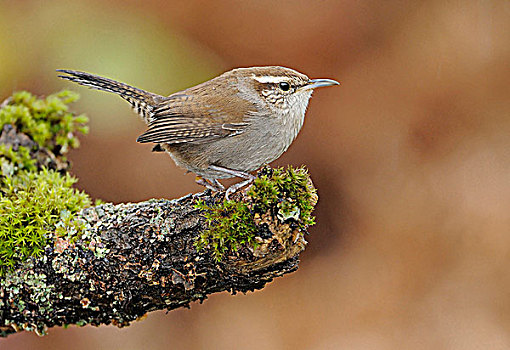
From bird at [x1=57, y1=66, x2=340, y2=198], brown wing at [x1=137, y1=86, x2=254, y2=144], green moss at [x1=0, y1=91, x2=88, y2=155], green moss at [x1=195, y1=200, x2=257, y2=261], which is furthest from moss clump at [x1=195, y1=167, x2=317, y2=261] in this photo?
green moss at [x1=0, y1=91, x2=88, y2=155]

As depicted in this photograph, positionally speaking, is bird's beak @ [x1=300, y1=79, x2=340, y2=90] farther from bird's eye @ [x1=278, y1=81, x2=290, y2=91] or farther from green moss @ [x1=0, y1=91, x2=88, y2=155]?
green moss @ [x1=0, y1=91, x2=88, y2=155]

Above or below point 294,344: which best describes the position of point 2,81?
above

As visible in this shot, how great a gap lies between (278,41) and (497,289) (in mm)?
3842

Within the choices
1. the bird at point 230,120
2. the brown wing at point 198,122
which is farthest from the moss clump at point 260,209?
the brown wing at point 198,122

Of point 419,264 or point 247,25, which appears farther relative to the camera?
point 247,25

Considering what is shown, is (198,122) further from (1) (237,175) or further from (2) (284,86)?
(2) (284,86)

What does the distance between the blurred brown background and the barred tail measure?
1719 mm

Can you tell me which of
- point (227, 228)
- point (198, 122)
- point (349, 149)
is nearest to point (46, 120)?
point (198, 122)

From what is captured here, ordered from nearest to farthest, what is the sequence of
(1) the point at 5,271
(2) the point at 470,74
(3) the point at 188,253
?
(3) the point at 188,253
(1) the point at 5,271
(2) the point at 470,74

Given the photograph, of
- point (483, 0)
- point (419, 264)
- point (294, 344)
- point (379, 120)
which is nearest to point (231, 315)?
point (294, 344)

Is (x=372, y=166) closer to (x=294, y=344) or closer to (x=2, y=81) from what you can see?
(x=294, y=344)

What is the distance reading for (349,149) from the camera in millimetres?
6363

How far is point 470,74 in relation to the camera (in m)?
6.34

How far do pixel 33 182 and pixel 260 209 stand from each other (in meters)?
1.79
